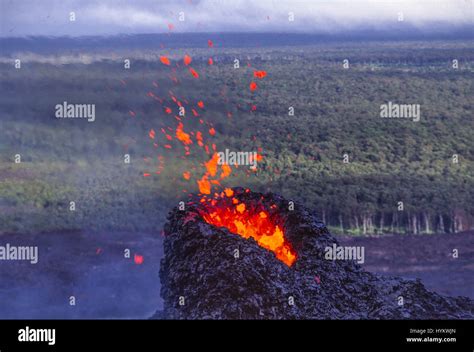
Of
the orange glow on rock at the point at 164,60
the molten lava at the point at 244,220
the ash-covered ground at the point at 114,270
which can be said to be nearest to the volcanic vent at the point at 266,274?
the molten lava at the point at 244,220

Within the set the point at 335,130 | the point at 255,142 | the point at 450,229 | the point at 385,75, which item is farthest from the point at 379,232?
the point at 385,75

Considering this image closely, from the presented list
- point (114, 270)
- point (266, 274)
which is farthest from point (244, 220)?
point (114, 270)

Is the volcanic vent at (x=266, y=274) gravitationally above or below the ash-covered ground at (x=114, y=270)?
above

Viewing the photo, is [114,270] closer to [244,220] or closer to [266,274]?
[244,220]

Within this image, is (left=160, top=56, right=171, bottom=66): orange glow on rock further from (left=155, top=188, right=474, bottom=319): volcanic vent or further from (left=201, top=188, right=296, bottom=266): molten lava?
(left=201, top=188, right=296, bottom=266): molten lava

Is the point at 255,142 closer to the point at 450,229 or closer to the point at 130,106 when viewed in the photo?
A: the point at 130,106

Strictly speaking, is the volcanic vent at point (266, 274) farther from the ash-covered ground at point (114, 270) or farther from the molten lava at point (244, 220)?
the ash-covered ground at point (114, 270)
